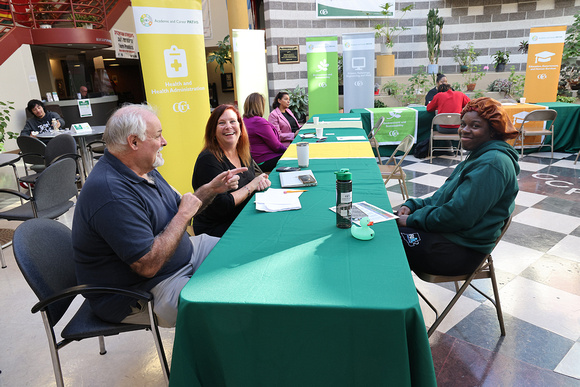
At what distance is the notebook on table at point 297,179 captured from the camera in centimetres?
209

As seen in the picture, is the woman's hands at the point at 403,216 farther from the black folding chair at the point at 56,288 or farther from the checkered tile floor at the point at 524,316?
the black folding chair at the point at 56,288

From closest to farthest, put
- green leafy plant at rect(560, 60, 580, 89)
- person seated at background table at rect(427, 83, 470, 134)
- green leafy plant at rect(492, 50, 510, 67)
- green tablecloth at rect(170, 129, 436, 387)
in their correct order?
green tablecloth at rect(170, 129, 436, 387)
person seated at background table at rect(427, 83, 470, 134)
green leafy plant at rect(560, 60, 580, 89)
green leafy plant at rect(492, 50, 510, 67)

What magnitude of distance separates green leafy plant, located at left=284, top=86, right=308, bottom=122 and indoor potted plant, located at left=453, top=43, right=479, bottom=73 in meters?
4.01

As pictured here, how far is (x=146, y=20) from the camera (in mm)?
2822

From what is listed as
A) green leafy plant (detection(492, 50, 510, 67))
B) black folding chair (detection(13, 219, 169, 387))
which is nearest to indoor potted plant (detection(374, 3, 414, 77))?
green leafy plant (detection(492, 50, 510, 67))

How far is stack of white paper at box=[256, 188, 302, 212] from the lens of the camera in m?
1.73

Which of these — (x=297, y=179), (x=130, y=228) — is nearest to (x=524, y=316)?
(x=297, y=179)

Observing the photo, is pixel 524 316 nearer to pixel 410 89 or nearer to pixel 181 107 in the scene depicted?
pixel 181 107

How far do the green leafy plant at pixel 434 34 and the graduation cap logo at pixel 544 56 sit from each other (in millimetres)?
3009

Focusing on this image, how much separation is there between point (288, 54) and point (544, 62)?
5.42m

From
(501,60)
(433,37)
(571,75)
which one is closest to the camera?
(571,75)

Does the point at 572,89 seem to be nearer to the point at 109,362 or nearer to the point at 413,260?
the point at 413,260

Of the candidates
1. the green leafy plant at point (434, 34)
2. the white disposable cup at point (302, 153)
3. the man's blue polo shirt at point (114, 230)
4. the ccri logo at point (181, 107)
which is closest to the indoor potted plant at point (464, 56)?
the green leafy plant at point (434, 34)

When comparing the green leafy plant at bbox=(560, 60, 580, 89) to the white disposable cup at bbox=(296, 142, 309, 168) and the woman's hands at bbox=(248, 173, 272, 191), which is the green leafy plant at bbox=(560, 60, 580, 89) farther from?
the woman's hands at bbox=(248, 173, 272, 191)
